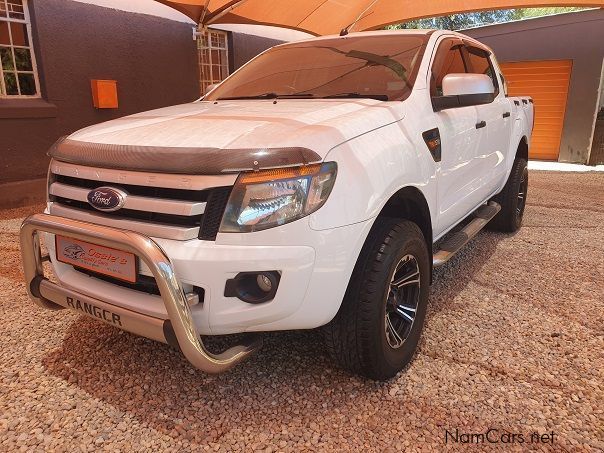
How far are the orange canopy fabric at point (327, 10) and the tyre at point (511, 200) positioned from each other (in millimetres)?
4570

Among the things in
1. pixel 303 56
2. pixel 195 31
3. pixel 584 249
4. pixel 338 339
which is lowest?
pixel 584 249

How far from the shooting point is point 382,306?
1989mm

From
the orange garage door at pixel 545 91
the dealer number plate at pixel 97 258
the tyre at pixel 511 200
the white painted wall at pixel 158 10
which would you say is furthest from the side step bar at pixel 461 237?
the orange garage door at pixel 545 91

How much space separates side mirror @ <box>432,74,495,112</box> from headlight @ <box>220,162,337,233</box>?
1.14m

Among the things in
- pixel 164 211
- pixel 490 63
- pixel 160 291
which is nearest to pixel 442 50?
pixel 490 63

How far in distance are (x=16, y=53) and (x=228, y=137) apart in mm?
5487

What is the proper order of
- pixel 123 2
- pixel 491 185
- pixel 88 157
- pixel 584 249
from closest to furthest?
pixel 88 157 < pixel 491 185 < pixel 584 249 < pixel 123 2

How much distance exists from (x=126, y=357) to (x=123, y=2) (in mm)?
5779

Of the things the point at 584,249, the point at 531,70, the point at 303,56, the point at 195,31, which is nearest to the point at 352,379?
the point at 303,56

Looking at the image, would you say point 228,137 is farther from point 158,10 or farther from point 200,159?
point 158,10

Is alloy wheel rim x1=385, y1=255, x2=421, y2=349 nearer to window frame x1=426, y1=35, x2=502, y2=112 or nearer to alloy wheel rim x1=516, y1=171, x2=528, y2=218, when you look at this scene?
window frame x1=426, y1=35, x2=502, y2=112

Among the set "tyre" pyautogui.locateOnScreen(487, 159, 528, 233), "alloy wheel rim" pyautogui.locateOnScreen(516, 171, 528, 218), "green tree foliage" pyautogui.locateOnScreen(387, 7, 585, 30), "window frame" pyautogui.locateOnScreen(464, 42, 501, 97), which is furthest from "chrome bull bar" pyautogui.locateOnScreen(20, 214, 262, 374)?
"green tree foliage" pyautogui.locateOnScreen(387, 7, 585, 30)

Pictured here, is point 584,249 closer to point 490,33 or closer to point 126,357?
point 126,357

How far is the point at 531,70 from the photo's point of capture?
11.0 meters
